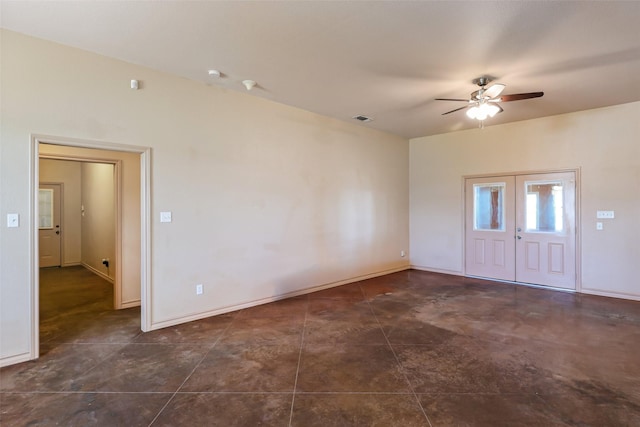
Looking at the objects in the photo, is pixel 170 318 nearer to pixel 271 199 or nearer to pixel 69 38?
pixel 271 199

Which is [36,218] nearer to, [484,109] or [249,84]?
[249,84]

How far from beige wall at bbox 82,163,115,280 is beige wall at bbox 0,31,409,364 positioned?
2.39 meters

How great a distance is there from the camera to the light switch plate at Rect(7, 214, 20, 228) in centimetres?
279

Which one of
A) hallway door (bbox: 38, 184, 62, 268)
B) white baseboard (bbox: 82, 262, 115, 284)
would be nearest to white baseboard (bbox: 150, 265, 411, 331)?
white baseboard (bbox: 82, 262, 115, 284)

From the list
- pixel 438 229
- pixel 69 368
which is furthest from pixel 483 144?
pixel 69 368

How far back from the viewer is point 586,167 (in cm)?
508

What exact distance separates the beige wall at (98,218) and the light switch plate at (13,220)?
258 centimetres

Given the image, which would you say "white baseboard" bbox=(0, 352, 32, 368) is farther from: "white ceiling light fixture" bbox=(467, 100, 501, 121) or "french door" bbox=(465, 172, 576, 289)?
"french door" bbox=(465, 172, 576, 289)

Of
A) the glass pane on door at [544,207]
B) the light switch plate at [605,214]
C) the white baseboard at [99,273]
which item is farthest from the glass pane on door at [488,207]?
the white baseboard at [99,273]

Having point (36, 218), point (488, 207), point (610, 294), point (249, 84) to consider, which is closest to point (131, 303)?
point (36, 218)

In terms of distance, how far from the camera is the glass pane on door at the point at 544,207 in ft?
→ 17.6

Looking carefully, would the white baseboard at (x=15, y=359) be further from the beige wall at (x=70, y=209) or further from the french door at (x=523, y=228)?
the french door at (x=523, y=228)

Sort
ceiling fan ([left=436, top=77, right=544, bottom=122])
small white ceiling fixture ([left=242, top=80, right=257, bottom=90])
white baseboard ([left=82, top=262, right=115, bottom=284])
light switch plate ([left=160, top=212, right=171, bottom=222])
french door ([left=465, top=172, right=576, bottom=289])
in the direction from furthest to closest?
white baseboard ([left=82, top=262, right=115, bottom=284]), french door ([left=465, top=172, right=576, bottom=289]), small white ceiling fixture ([left=242, top=80, right=257, bottom=90]), light switch plate ([left=160, top=212, right=171, bottom=222]), ceiling fan ([left=436, top=77, right=544, bottom=122])

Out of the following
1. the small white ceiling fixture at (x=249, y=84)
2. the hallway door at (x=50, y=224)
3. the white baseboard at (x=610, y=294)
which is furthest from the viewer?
the hallway door at (x=50, y=224)
